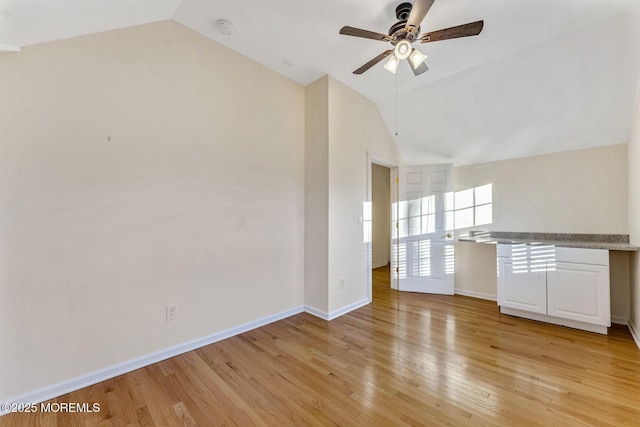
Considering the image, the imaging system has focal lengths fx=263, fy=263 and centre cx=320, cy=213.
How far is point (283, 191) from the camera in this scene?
3201 mm

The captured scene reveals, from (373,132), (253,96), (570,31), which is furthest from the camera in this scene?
(373,132)

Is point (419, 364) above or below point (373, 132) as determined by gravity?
below

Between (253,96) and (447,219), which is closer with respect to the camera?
(253,96)

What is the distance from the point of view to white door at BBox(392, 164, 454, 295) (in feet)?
13.3

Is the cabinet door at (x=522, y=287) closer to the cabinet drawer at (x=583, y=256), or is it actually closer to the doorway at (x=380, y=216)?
the cabinet drawer at (x=583, y=256)

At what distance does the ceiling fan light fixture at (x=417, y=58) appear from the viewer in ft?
6.78

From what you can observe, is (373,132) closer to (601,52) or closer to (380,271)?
(601,52)

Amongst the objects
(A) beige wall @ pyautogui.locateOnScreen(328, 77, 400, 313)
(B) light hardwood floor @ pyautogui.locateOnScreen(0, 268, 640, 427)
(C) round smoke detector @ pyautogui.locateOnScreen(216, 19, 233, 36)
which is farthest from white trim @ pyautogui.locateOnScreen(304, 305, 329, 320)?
(C) round smoke detector @ pyautogui.locateOnScreen(216, 19, 233, 36)

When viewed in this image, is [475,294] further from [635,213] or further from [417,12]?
[417,12]

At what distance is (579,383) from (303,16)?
358cm

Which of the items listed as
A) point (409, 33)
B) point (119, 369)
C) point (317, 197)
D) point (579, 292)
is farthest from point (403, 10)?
point (119, 369)

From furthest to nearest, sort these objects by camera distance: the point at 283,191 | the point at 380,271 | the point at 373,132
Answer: the point at 380,271
the point at 373,132
the point at 283,191

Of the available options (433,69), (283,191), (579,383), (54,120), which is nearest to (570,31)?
(433,69)

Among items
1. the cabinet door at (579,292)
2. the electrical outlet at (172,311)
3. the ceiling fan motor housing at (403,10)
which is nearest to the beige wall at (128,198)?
the electrical outlet at (172,311)
